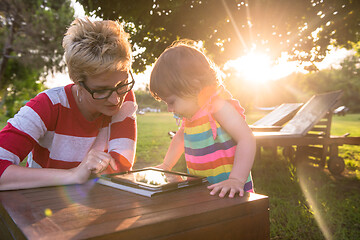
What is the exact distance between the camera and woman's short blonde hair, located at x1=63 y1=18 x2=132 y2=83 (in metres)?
1.73

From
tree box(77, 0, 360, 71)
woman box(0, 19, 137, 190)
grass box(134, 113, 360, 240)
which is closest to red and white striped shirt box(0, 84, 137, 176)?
woman box(0, 19, 137, 190)

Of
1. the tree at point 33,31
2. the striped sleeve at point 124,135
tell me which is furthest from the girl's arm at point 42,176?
the tree at point 33,31

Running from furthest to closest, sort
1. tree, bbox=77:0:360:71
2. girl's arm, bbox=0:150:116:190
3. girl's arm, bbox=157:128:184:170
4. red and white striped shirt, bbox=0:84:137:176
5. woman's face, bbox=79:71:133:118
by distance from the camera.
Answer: tree, bbox=77:0:360:71, girl's arm, bbox=157:128:184:170, woman's face, bbox=79:71:133:118, red and white striped shirt, bbox=0:84:137:176, girl's arm, bbox=0:150:116:190

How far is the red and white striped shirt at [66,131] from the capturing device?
1.67 metres

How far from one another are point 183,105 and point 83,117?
2.12 ft

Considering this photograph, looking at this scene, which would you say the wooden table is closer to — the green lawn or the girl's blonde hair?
the girl's blonde hair

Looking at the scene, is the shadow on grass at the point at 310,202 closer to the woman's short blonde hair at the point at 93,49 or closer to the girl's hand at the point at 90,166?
the girl's hand at the point at 90,166

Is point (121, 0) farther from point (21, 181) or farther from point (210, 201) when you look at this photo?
point (210, 201)

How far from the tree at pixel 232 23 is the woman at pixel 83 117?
2057mm

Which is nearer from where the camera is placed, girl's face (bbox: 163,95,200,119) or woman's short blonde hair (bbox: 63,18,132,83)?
woman's short blonde hair (bbox: 63,18,132,83)

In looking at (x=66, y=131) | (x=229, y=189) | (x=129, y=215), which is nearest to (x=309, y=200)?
(x=229, y=189)

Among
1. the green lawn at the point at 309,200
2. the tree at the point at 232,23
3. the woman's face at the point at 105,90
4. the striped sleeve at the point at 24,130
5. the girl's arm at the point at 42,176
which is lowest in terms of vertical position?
the green lawn at the point at 309,200

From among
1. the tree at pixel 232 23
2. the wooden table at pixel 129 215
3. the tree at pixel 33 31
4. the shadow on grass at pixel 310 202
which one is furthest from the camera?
the tree at pixel 33 31

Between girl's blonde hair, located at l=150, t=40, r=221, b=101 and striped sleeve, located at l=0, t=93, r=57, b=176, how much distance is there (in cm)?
70
